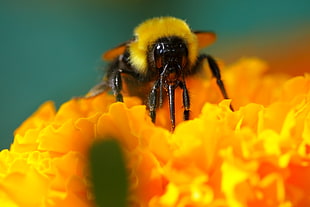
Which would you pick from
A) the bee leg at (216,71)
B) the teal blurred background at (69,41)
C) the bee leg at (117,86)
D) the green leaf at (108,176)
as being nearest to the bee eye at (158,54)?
the bee leg at (117,86)

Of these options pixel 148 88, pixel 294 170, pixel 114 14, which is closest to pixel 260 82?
pixel 148 88

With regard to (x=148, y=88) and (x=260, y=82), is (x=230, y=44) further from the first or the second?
(x=148, y=88)

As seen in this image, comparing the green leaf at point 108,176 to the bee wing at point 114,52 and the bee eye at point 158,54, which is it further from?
the bee wing at point 114,52

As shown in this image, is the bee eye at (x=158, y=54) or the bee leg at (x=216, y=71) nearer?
the bee eye at (x=158, y=54)

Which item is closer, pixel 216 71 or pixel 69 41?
pixel 216 71

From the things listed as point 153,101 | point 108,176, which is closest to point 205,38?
point 153,101

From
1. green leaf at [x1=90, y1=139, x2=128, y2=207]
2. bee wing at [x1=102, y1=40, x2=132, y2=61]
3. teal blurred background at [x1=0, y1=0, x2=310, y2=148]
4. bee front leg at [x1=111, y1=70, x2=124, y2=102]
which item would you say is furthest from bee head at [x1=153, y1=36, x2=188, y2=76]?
teal blurred background at [x1=0, y1=0, x2=310, y2=148]

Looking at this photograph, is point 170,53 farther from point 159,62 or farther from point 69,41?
point 69,41
